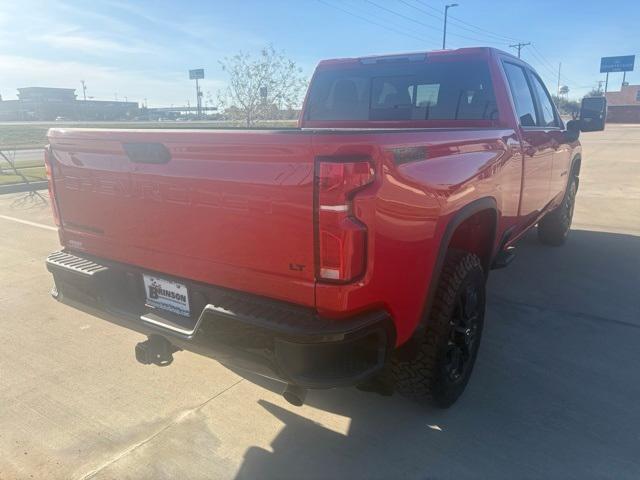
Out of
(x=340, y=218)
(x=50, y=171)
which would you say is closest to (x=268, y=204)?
(x=340, y=218)

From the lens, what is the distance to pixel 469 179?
2.70 m

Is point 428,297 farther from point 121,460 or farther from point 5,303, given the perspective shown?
point 5,303

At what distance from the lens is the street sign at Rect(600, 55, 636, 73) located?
75.0 m

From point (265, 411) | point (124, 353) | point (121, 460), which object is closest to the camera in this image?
point (121, 460)

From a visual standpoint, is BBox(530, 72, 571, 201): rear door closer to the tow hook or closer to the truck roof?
the truck roof

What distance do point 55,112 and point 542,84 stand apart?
243ft

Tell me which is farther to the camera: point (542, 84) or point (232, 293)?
point (542, 84)

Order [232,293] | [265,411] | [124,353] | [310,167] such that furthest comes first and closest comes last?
[124,353]
[265,411]
[232,293]
[310,167]

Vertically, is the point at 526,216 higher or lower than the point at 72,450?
higher

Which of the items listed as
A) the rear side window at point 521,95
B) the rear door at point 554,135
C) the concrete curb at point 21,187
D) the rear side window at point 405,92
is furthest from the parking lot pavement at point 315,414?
the concrete curb at point 21,187

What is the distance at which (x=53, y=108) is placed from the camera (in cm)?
6975

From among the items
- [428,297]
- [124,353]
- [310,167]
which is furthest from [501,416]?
[124,353]

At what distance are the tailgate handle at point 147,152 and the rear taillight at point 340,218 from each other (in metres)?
0.84

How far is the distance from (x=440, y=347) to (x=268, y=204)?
1208 millimetres
